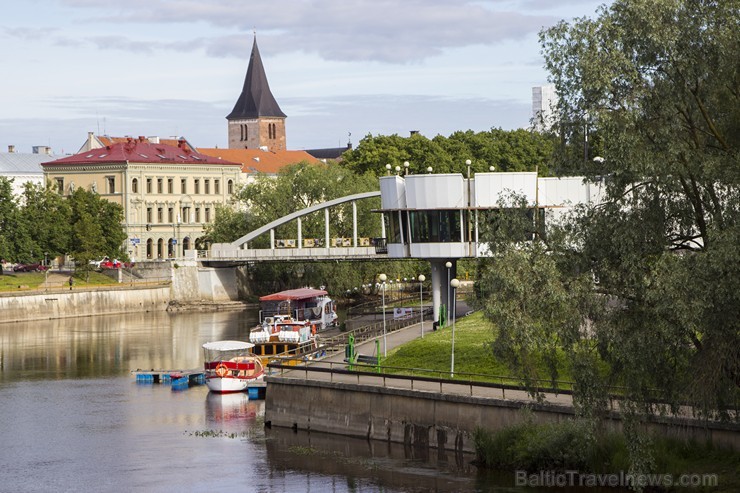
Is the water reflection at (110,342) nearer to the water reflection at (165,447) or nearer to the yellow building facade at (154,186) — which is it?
the water reflection at (165,447)

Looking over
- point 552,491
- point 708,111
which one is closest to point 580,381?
point 552,491

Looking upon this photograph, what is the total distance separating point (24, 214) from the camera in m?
121

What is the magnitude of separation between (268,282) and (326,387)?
77.4 m

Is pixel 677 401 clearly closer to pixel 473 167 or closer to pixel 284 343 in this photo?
pixel 284 343

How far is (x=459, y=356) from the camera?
175 ft

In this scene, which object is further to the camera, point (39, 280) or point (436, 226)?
point (39, 280)

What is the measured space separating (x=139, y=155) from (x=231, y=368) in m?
92.9

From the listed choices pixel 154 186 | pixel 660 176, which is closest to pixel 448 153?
pixel 154 186

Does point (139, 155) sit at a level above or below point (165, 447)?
above

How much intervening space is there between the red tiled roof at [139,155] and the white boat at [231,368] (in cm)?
8627

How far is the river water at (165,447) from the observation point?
137 feet

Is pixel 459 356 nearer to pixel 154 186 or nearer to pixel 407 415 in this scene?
pixel 407 415

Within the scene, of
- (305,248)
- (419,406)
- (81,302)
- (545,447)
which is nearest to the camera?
(545,447)

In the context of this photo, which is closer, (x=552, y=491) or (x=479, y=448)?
(x=552, y=491)
